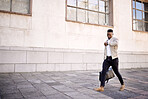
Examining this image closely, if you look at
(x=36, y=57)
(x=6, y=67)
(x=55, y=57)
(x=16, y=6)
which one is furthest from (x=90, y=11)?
(x=6, y=67)

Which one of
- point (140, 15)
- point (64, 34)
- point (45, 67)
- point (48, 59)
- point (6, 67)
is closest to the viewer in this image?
point (6, 67)

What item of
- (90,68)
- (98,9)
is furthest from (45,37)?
(98,9)

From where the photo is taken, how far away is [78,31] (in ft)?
28.5

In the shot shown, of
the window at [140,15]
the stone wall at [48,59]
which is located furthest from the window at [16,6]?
the window at [140,15]

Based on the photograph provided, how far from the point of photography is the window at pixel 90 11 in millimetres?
8820

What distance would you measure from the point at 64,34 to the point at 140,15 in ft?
24.2

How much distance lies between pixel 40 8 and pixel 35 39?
1878 millimetres

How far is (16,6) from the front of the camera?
7.38 m

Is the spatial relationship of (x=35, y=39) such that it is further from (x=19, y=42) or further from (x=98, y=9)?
(x=98, y=9)

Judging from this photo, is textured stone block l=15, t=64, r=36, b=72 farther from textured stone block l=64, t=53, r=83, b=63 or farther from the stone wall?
textured stone block l=64, t=53, r=83, b=63

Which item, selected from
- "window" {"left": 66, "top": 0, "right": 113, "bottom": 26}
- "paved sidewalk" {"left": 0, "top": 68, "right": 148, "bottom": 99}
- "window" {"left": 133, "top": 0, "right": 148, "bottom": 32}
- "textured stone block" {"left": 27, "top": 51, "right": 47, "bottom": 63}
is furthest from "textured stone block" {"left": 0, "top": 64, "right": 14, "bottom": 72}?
"window" {"left": 133, "top": 0, "right": 148, "bottom": 32}

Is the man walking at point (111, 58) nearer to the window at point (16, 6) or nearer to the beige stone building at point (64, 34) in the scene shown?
the beige stone building at point (64, 34)

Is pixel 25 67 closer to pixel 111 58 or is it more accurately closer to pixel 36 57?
pixel 36 57

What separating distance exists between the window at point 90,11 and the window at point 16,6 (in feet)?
8.17
